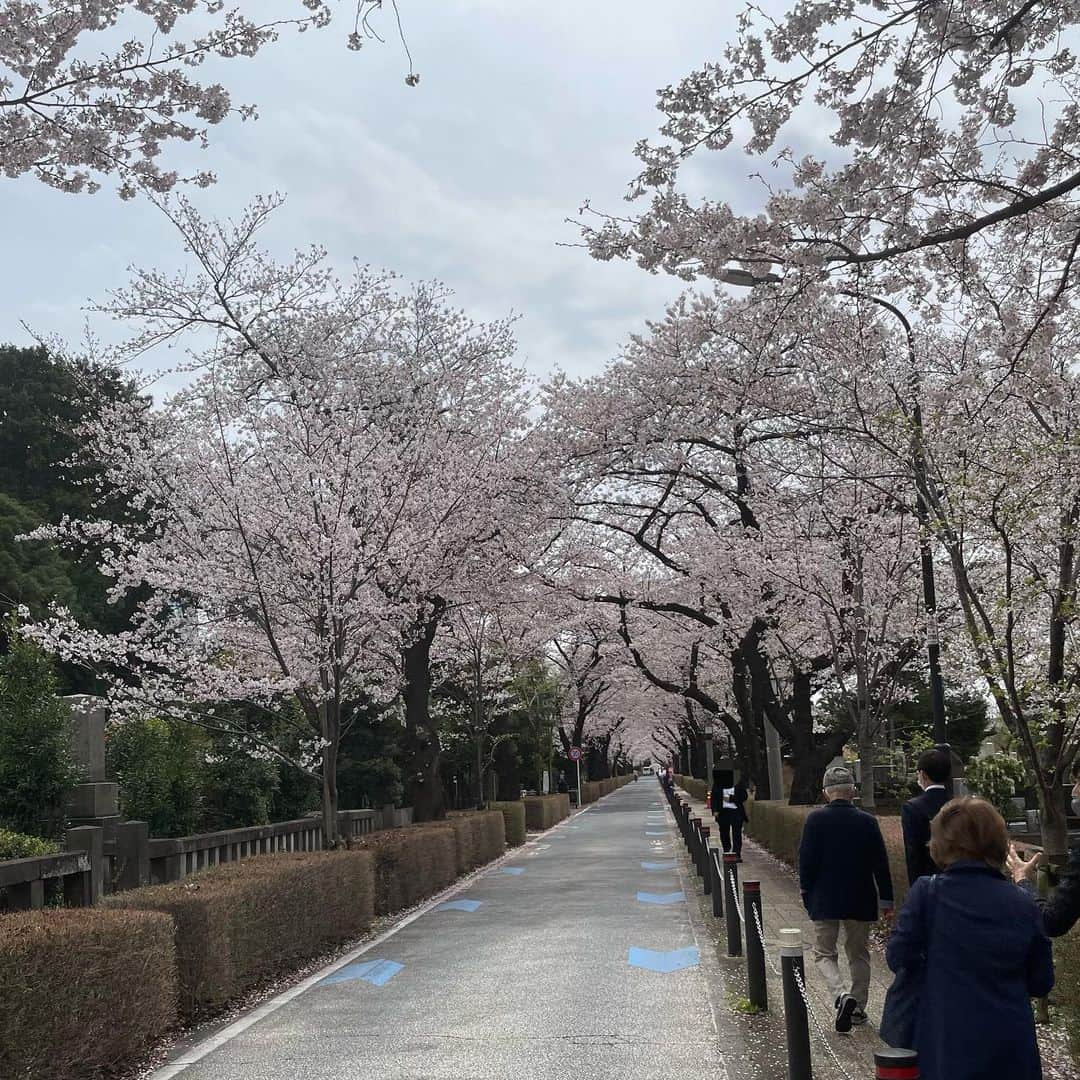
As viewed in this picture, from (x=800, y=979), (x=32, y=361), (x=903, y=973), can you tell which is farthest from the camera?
(x=32, y=361)

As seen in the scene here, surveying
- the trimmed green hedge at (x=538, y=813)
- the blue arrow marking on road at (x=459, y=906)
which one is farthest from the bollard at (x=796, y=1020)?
the trimmed green hedge at (x=538, y=813)

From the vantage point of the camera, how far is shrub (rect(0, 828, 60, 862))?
9.44 m

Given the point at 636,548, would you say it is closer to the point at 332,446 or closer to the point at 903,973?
the point at 332,446

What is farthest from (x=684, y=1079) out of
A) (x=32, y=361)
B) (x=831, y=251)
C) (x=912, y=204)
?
(x=32, y=361)

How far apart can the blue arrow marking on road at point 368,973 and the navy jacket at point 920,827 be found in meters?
4.47

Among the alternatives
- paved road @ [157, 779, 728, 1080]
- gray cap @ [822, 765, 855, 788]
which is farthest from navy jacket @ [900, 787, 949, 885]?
paved road @ [157, 779, 728, 1080]

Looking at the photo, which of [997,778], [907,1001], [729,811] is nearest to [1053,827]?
[907,1001]

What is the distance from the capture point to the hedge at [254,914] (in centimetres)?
774

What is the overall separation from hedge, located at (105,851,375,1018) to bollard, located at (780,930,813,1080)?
417 cm

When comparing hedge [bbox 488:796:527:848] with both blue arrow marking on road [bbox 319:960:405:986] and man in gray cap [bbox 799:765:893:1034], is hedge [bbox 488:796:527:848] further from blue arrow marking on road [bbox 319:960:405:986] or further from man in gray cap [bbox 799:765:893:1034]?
man in gray cap [bbox 799:765:893:1034]

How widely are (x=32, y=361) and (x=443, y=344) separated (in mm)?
27241

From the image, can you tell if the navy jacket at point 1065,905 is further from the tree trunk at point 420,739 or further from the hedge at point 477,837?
the tree trunk at point 420,739

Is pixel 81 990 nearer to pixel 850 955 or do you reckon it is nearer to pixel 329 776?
pixel 850 955

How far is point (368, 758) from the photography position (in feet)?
A: 82.9
